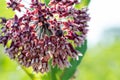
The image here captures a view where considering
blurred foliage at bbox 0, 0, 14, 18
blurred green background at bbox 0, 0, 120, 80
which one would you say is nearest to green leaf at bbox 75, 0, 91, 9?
blurred foliage at bbox 0, 0, 14, 18

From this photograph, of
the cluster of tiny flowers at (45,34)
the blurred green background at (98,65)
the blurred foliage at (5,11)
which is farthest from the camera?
the blurred green background at (98,65)

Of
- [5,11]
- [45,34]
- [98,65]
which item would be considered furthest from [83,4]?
[98,65]

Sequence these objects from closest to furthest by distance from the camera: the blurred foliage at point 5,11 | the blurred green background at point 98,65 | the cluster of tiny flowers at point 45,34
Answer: the cluster of tiny flowers at point 45,34
the blurred foliage at point 5,11
the blurred green background at point 98,65

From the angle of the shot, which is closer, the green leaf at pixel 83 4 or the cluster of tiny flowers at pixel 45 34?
the cluster of tiny flowers at pixel 45 34

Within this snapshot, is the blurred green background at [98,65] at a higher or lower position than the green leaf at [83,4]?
higher

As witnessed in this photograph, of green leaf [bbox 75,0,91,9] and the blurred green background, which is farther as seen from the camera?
the blurred green background

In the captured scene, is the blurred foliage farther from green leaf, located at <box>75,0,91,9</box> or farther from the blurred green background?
the blurred green background

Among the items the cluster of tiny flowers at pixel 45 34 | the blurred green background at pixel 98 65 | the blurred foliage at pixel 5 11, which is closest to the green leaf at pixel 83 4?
the cluster of tiny flowers at pixel 45 34

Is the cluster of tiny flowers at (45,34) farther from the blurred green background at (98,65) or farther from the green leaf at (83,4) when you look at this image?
the blurred green background at (98,65)

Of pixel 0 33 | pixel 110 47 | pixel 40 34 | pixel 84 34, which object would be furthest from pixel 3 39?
pixel 110 47

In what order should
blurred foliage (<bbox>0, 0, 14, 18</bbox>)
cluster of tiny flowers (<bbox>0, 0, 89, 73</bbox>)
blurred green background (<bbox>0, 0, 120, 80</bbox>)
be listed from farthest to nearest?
blurred green background (<bbox>0, 0, 120, 80</bbox>), blurred foliage (<bbox>0, 0, 14, 18</bbox>), cluster of tiny flowers (<bbox>0, 0, 89, 73</bbox>)

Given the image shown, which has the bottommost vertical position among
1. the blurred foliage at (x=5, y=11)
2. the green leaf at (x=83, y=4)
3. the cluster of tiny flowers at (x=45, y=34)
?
the cluster of tiny flowers at (x=45, y=34)
